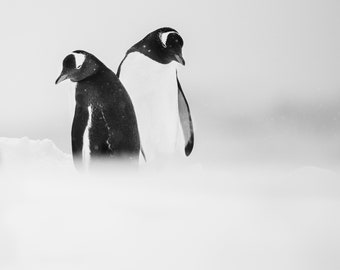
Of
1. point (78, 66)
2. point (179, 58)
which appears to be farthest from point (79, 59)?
point (179, 58)

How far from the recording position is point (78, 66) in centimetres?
160

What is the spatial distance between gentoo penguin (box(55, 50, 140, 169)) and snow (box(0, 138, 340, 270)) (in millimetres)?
250

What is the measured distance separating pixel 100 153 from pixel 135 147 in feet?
0.36

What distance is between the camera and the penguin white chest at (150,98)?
6.43ft

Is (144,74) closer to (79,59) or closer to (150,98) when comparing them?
(150,98)

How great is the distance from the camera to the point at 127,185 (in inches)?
50.8

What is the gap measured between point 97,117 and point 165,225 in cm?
62

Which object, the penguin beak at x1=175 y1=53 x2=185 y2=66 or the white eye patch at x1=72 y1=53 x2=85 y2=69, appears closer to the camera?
the white eye patch at x1=72 y1=53 x2=85 y2=69

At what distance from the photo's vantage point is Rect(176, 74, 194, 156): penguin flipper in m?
2.06

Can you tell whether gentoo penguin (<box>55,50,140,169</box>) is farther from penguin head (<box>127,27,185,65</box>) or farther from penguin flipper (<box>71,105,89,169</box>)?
penguin head (<box>127,27,185,65</box>)

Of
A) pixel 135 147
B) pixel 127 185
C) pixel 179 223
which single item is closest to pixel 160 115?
pixel 135 147

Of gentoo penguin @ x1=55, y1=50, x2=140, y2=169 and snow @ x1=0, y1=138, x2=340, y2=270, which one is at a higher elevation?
gentoo penguin @ x1=55, y1=50, x2=140, y2=169

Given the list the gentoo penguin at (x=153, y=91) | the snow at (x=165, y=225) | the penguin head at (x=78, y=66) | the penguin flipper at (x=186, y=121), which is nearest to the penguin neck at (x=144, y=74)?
the gentoo penguin at (x=153, y=91)

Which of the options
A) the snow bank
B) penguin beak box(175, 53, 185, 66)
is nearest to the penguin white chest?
penguin beak box(175, 53, 185, 66)
